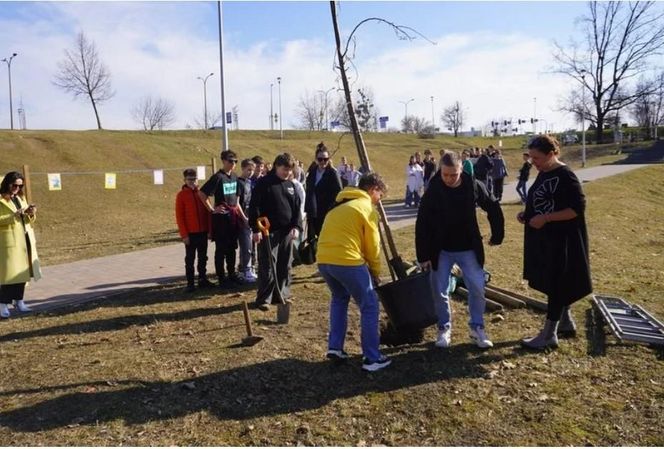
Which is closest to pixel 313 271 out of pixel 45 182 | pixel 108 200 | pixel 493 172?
pixel 493 172

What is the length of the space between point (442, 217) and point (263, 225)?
241 centimetres

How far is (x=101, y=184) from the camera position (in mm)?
26188

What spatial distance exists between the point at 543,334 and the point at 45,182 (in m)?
24.7

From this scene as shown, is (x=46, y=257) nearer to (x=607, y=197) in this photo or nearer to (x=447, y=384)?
(x=447, y=384)

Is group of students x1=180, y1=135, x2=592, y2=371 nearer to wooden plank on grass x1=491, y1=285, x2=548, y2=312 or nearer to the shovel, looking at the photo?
wooden plank on grass x1=491, y1=285, x2=548, y2=312

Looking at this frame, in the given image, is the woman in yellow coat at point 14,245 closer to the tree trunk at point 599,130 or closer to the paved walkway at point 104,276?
the paved walkway at point 104,276

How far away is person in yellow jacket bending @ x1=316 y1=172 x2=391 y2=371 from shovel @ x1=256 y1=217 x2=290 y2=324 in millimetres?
1569

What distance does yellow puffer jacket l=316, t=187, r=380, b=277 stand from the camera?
4754mm

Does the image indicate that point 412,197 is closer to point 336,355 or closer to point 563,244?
point 563,244

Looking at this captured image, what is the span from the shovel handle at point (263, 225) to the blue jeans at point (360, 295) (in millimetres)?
1798

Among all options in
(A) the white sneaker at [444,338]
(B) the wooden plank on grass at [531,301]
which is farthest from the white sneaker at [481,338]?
(B) the wooden plank on grass at [531,301]

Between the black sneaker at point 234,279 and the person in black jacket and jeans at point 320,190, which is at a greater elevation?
the person in black jacket and jeans at point 320,190

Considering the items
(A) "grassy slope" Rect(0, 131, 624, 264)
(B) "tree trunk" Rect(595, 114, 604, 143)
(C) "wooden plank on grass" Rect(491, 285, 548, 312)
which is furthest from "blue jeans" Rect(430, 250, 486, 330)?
(B) "tree trunk" Rect(595, 114, 604, 143)

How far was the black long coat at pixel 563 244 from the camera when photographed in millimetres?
4984
